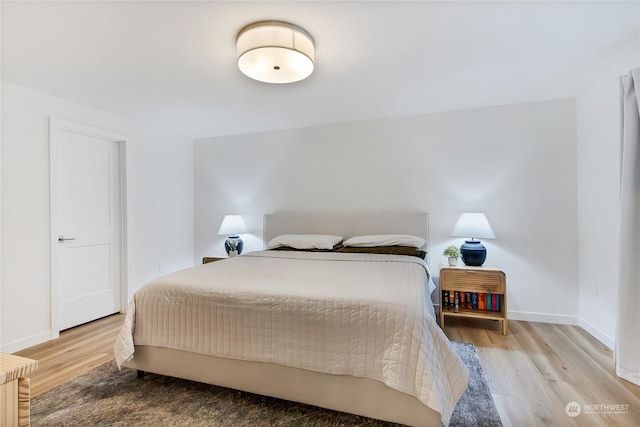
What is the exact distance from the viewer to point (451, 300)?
112 inches

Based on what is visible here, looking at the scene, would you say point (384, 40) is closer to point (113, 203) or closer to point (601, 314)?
point (601, 314)

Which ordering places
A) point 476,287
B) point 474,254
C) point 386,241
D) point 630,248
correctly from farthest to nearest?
point 386,241 → point 474,254 → point 476,287 → point 630,248

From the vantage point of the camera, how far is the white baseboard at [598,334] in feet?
7.62

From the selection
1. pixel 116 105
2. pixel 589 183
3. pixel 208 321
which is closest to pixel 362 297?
pixel 208 321

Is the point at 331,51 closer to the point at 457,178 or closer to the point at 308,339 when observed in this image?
the point at 308,339

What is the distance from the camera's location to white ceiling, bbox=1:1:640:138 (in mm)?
1637

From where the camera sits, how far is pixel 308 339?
5.05ft

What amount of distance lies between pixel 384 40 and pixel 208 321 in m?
2.04

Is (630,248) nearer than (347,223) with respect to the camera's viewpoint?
Yes

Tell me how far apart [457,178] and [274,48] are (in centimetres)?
236

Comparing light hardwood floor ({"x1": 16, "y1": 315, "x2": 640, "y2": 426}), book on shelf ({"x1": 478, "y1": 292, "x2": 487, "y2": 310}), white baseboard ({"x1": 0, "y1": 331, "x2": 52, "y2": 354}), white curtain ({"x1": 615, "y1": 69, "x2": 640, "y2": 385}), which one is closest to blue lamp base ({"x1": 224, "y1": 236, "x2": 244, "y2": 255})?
light hardwood floor ({"x1": 16, "y1": 315, "x2": 640, "y2": 426})

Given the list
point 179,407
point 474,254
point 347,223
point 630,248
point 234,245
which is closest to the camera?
point 179,407

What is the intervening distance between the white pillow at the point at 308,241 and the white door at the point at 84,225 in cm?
184

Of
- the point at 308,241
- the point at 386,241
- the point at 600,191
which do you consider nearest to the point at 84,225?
the point at 308,241
